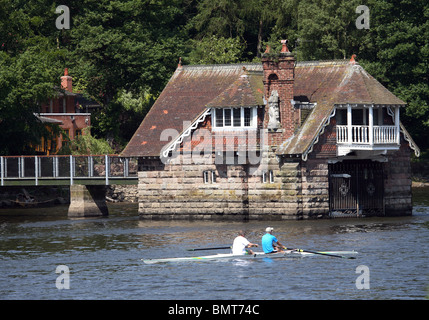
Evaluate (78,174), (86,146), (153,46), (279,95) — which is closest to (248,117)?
(279,95)

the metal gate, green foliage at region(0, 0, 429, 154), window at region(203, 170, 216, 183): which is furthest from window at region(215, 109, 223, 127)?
green foliage at region(0, 0, 429, 154)

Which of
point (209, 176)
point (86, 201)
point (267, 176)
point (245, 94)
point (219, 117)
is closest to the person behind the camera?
point (267, 176)

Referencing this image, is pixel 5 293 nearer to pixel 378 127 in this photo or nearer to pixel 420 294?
pixel 420 294

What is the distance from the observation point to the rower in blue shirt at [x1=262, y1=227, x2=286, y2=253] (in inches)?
1794

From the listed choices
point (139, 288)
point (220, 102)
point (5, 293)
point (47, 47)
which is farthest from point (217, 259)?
point (47, 47)

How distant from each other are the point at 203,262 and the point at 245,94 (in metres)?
16.6

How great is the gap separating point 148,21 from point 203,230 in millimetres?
38997

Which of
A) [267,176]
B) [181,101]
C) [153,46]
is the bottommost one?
[267,176]

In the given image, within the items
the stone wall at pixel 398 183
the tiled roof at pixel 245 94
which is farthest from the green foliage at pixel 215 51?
the stone wall at pixel 398 183

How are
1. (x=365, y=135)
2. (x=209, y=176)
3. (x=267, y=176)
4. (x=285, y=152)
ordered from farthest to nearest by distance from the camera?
(x=209, y=176) < (x=267, y=176) < (x=365, y=135) < (x=285, y=152)

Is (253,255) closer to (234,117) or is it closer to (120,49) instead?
(234,117)

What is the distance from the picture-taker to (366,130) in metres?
58.7

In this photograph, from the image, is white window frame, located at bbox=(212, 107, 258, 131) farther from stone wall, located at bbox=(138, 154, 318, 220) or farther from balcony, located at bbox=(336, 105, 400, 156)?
balcony, located at bbox=(336, 105, 400, 156)
